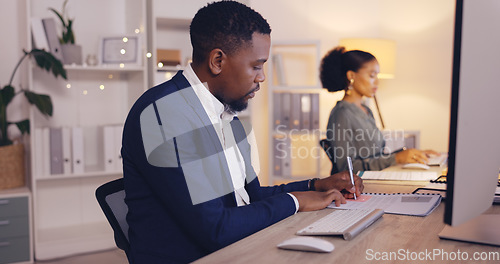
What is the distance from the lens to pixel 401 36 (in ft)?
15.1

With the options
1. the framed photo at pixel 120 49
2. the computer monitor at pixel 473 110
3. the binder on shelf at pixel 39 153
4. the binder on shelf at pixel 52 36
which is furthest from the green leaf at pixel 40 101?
the computer monitor at pixel 473 110

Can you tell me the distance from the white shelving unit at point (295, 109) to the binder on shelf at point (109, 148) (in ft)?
4.35

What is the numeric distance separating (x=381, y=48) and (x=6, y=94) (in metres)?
2.97

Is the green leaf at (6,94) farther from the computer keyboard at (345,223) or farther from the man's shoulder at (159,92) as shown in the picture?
the computer keyboard at (345,223)

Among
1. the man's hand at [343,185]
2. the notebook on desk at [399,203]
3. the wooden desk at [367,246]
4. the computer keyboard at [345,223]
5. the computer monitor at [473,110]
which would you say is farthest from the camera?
the man's hand at [343,185]

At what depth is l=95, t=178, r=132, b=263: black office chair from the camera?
1.35 m

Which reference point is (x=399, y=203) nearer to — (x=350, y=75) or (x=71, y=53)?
(x=350, y=75)

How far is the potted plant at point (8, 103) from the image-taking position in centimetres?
306

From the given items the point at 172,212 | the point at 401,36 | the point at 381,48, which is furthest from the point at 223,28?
the point at 401,36

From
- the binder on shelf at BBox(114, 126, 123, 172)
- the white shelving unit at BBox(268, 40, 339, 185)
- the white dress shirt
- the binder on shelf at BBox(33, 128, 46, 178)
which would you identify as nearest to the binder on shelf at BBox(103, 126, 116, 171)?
the binder on shelf at BBox(114, 126, 123, 172)

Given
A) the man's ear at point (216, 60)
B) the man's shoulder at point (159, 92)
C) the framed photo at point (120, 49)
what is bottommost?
the man's shoulder at point (159, 92)

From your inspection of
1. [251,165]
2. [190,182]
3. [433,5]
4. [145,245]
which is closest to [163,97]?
[190,182]

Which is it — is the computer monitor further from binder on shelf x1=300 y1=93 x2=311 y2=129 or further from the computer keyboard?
binder on shelf x1=300 y1=93 x2=311 y2=129

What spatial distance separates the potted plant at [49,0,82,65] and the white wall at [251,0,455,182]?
1.67 meters
